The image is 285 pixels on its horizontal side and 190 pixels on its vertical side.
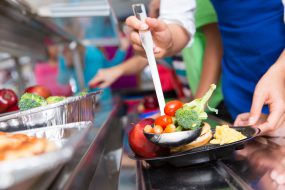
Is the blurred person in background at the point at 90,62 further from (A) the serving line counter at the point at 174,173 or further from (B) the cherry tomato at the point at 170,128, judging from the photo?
(B) the cherry tomato at the point at 170,128

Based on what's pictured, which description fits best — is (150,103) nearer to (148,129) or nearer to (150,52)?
(150,52)

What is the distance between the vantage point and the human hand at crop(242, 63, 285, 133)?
A: 0.97m

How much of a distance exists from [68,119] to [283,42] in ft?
2.78

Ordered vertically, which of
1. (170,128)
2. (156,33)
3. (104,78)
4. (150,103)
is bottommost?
(150,103)

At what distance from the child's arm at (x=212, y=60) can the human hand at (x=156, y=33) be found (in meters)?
0.52

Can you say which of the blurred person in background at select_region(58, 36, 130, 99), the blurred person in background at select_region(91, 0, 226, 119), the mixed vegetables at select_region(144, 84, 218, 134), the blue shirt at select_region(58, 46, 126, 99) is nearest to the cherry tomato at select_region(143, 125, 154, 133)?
the mixed vegetables at select_region(144, 84, 218, 134)

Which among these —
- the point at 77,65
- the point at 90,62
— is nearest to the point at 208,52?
the point at 77,65

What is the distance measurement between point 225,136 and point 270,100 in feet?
0.77

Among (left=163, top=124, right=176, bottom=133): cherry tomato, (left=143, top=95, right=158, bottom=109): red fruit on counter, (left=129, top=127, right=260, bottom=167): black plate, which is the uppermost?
(left=163, top=124, right=176, bottom=133): cherry tomato

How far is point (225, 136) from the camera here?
0.85 metres

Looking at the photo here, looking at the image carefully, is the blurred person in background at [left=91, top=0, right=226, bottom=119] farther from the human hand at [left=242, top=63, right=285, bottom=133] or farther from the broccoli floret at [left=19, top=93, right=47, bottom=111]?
the broccoli floret at [left=19, top=93, right=47, bottom=111]

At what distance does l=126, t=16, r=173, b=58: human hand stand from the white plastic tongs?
2 cm

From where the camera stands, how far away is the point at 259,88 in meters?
0.99

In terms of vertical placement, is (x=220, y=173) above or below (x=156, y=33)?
below
